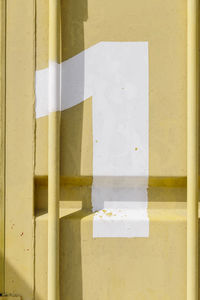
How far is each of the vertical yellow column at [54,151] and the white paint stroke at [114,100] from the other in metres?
0.04

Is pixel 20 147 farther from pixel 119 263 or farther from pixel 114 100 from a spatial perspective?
pixel 119 263

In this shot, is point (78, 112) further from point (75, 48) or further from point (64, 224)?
point (64, 224)

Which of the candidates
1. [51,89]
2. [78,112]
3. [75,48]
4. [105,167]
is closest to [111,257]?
[105,167]

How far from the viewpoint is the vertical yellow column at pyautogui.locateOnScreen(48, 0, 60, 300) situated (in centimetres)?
101

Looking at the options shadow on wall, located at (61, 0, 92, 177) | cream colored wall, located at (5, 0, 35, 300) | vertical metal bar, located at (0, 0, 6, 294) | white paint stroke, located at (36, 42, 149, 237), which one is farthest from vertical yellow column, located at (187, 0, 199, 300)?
vertical metal bar, located at (0, 0, 6, 294)

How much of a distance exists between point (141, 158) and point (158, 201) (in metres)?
0.17

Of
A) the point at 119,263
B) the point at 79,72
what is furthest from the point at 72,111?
the point at 119,263

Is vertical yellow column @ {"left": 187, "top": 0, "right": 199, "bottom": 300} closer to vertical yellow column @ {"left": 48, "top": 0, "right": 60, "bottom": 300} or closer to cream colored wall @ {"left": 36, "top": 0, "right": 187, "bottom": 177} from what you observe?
cream colored wall @ {"left": 36, "top": 0, "right": 187, "bottom": 177}

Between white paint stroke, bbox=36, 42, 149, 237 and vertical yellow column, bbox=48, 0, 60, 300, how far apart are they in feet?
0.12

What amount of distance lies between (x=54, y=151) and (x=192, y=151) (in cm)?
47

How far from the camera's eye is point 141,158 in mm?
1059

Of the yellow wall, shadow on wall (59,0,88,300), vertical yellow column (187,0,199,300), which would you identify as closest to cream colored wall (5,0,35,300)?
the yellow wall

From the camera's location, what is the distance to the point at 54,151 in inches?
40.2

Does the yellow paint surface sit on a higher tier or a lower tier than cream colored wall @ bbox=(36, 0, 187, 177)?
lower
